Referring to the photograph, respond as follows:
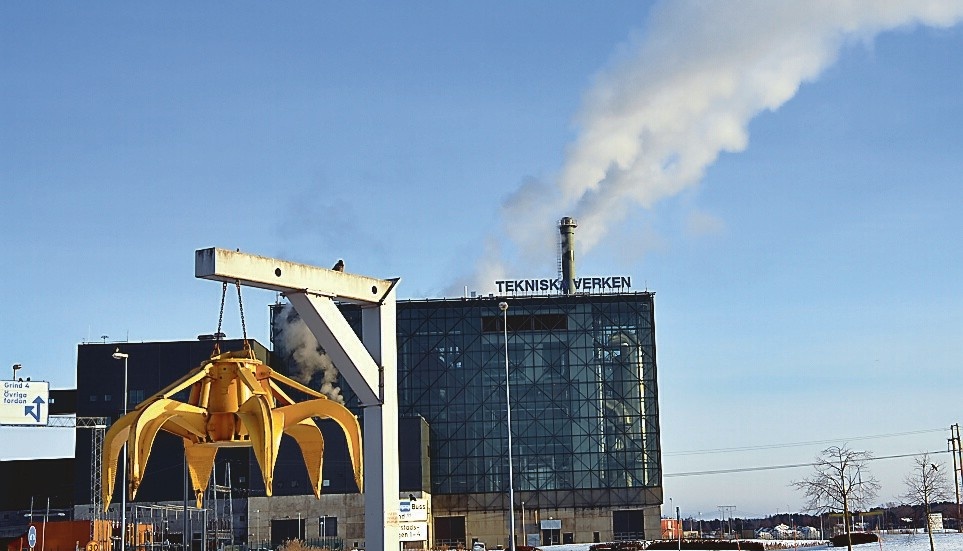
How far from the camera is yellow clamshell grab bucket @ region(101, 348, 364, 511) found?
53.7ft

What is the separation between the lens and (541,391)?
118812 mm

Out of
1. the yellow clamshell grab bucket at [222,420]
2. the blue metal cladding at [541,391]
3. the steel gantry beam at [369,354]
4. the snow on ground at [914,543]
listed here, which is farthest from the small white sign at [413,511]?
the blue metal cladding at [541,391]

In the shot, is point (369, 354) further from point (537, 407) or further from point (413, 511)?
point (537, 407)

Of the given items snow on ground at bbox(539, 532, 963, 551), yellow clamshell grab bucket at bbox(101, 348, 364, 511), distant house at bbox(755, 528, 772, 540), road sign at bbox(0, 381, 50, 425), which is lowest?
distant house at bbox(755, 528, 772, 540)

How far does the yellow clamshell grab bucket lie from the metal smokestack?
104434mm

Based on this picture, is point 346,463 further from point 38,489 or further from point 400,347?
point 38,489

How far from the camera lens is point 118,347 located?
11238cm

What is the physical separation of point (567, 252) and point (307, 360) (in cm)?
2819

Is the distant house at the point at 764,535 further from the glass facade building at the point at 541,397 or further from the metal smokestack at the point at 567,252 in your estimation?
the metal smokestack at the point at 567,252

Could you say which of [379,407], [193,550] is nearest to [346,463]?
[193,550]

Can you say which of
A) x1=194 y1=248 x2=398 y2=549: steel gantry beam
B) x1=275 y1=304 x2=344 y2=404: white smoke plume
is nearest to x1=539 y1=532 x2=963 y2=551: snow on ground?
x1=194 y1=248 x2=398 y2=549: steel gantry beam

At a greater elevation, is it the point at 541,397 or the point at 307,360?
the point at 307,360

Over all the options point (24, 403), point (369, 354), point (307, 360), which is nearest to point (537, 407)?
point (307, 360)

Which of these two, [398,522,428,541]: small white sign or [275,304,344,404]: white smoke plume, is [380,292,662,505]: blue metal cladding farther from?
[398,522,428,541]: small white sign
